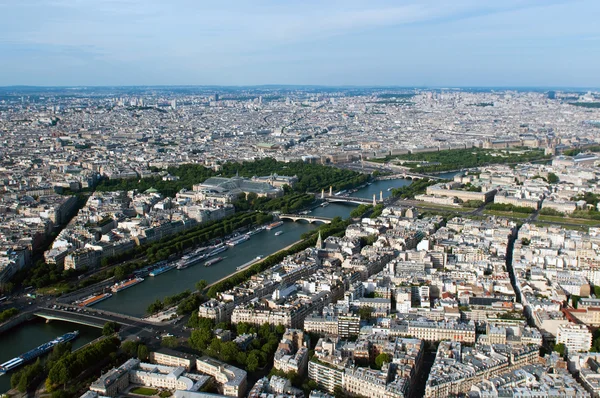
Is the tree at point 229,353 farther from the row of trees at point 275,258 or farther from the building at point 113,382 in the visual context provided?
the row of trees at point 275,258

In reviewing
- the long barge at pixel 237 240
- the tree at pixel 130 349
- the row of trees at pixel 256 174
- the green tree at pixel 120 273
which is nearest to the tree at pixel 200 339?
the tree at pixel 130 349

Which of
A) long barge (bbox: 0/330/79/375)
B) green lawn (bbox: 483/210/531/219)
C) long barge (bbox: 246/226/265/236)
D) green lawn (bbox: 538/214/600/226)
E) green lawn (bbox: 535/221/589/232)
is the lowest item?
green lawn (bbox: 538/214/600/226)

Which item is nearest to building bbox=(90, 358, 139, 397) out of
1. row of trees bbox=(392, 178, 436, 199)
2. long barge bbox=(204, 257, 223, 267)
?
long barge bbox=(204, 257, 223, 267)

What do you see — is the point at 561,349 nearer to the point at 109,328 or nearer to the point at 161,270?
the point at 109,328

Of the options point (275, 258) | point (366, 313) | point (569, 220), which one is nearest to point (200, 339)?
point (366, 313)

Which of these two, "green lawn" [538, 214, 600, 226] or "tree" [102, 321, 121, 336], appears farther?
"green lawn" [538, 214, 600, 226]

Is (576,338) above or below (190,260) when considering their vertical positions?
above

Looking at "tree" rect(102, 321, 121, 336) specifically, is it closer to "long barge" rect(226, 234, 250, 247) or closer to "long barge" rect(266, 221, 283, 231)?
"long barge" rect(226, 234, 250, 247)
